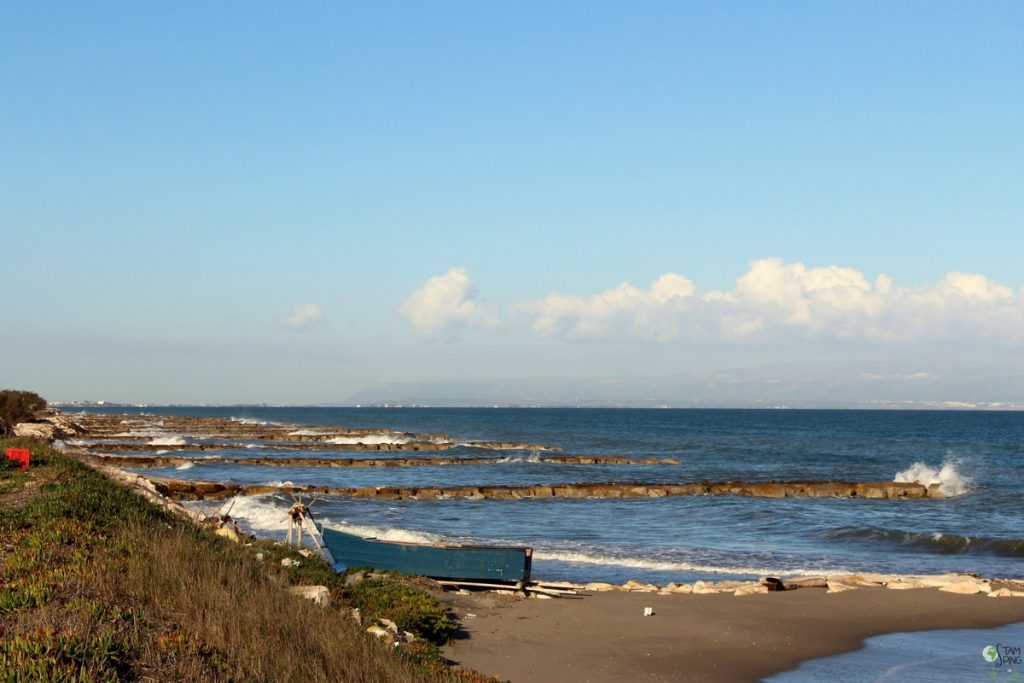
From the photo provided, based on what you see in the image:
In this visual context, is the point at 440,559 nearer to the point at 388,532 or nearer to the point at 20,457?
the point at 388,532

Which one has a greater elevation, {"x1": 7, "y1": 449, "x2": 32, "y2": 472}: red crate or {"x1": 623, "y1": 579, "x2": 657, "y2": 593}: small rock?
{"x1": 7, "y1": 449, "x2": 32, "y2": 472}: red crate

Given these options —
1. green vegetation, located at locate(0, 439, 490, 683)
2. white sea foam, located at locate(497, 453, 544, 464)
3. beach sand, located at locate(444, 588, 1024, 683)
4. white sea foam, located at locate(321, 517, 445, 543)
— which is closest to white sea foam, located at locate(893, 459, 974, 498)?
white sea foam, located at locate(497, 453, 544, 464)

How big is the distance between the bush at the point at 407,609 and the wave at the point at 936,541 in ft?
60.7

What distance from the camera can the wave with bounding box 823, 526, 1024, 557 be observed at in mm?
28188

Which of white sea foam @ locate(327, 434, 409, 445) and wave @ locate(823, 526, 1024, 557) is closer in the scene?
wave @ locate(823, 526, 1024, 557)

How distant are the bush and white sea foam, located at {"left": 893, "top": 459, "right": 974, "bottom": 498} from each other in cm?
3607

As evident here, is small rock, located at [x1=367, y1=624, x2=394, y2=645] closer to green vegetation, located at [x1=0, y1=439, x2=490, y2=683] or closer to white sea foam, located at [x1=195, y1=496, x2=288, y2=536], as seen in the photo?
green vegetation, located at [x1=0, y1=439, x2=490, y2=683]

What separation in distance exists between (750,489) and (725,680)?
33.5 meters

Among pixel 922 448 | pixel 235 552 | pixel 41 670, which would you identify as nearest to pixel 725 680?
pixel 235 552

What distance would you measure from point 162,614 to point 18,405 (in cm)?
7284

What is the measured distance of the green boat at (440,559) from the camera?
1966 cm

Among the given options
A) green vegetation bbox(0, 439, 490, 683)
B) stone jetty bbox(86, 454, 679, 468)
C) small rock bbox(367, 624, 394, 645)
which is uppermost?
green vegetation bbox(0, 439, 490, 683)

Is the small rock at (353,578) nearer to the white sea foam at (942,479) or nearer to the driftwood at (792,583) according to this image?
the driftwood at (792,583)

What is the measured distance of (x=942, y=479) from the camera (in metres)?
50.7
